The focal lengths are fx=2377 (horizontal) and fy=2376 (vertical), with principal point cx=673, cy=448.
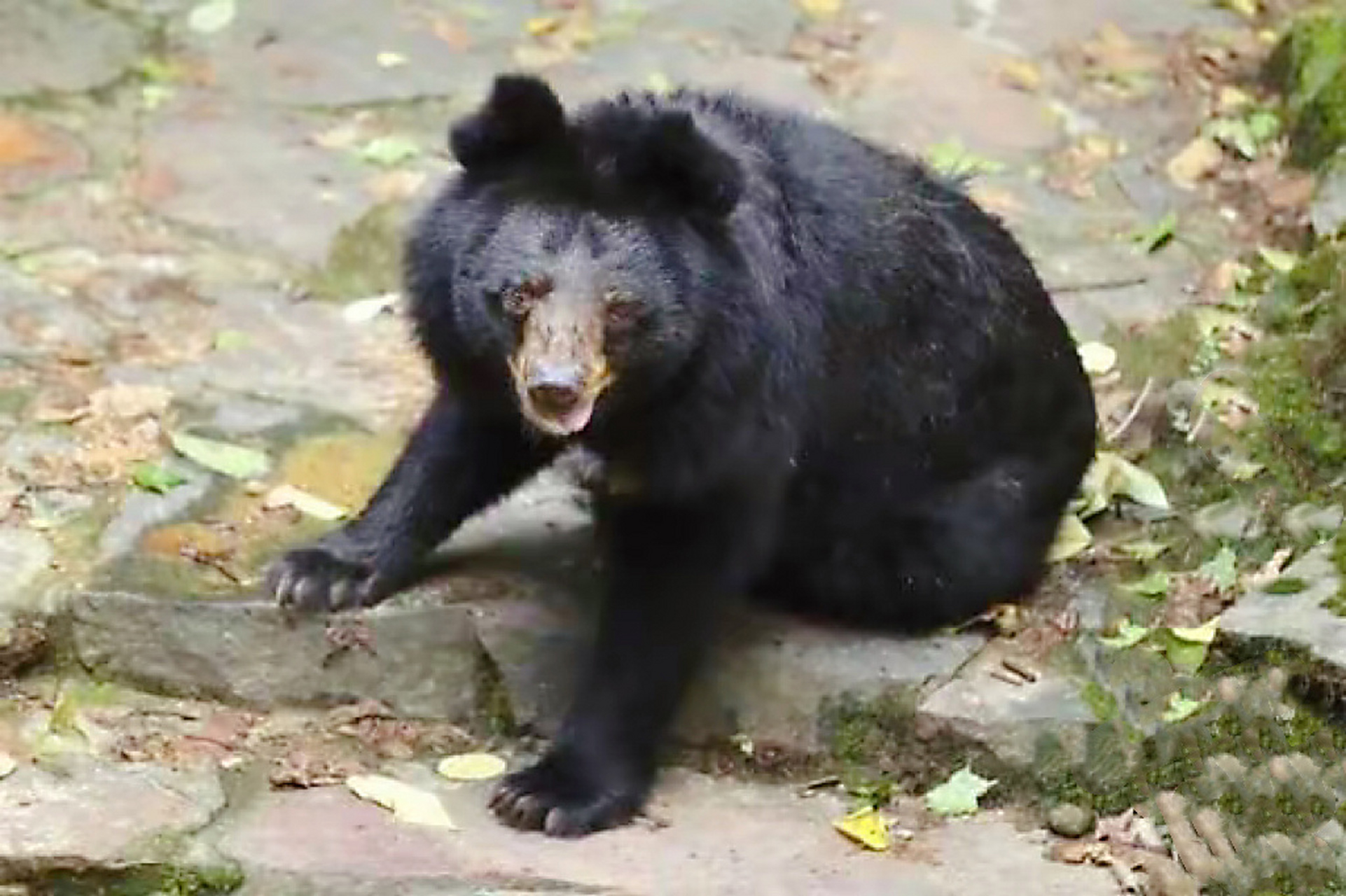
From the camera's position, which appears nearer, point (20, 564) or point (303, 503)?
point (20, 564)

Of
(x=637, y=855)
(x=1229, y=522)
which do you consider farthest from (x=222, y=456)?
(x=1229, y=522)

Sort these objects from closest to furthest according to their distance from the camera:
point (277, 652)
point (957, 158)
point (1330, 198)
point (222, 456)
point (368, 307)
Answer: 1. point (277, 652)
2. point (222, 456)
3. point (368, 307)
4. point (1330, 198)
5. point (957, 158)

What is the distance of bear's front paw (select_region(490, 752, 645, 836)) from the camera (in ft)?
13.3

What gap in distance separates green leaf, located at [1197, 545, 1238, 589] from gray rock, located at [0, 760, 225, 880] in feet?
6.57

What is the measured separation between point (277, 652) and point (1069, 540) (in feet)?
5.57

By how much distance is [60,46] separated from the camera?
663cm

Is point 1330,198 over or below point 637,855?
over

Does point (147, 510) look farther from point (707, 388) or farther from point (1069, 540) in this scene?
point (1069, 540)

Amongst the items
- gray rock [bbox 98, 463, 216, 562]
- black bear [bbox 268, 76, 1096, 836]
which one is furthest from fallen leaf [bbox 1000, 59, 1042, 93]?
gray rock [bbox 98, 463, 216, 562]

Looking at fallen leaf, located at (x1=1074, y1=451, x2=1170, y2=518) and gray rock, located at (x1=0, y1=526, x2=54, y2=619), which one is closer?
gray rock, located at (x1=0, y1=526, x2=54, y2=619)

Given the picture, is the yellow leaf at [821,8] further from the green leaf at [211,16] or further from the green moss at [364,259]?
the green moss at [364,259]

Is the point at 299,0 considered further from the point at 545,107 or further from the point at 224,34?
the point at 545,107

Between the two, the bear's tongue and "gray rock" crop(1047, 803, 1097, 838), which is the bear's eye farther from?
"gray rock" crop(1047, 803, 1097, 838)

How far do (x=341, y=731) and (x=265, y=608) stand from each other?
27cm
